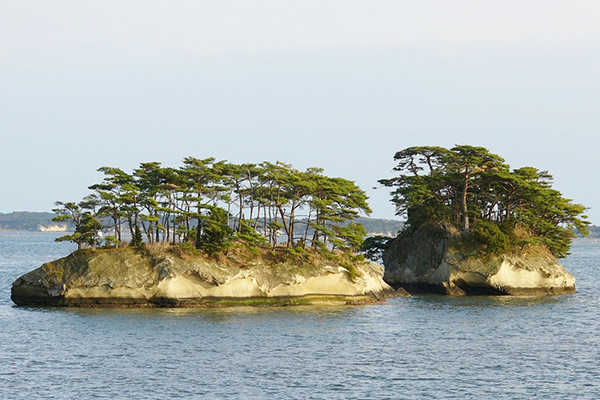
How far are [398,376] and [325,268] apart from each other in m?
26.2

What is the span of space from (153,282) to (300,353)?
17539 millimetres

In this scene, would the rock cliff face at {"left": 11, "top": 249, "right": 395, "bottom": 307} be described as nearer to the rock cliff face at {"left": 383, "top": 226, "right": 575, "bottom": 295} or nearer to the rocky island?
the rocky island

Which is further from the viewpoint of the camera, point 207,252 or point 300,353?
point 207,252

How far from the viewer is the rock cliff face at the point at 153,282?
60.9 meters

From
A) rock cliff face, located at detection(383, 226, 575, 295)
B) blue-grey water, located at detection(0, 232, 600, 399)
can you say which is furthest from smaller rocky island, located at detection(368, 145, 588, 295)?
blue-grey water, located at detection(0, 232, 600, 399)

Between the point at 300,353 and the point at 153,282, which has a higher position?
the point at 153,282

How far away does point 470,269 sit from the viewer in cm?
7775

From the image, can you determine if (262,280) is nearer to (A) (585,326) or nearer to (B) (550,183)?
(A) (585,326)

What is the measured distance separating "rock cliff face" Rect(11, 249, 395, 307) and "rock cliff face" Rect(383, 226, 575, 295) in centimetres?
1740

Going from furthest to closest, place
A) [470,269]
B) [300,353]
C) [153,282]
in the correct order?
[470,269] → [153,282] → [300,353]

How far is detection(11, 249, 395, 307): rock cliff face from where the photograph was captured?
60.9 metres

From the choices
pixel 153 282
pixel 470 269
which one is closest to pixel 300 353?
pixel 153 282

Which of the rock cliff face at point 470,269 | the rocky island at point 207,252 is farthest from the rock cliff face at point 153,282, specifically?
the rock cliff face at point 470,269

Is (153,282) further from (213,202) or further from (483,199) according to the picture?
(483,199)
